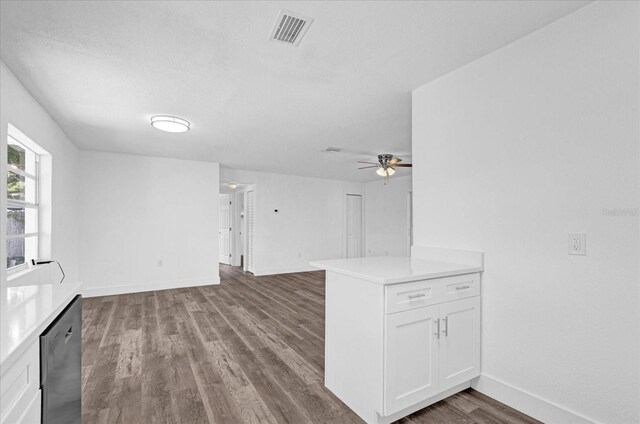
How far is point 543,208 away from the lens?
6.20 feet

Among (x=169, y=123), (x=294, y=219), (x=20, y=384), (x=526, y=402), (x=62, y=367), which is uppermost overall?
(x=169, y=123)

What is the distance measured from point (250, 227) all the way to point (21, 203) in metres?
4.54

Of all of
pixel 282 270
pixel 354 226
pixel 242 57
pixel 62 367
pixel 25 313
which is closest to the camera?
pixel 25 313

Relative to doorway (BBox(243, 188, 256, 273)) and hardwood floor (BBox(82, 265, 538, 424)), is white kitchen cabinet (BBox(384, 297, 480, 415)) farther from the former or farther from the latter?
doorway (BBox(243, 188, 256, 273))

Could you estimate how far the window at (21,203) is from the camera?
294 cm

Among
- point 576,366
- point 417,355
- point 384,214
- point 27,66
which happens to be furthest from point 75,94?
point 384,214

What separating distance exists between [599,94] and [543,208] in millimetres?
666

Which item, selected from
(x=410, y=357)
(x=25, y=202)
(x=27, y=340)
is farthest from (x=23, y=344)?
(x=25, y=202)

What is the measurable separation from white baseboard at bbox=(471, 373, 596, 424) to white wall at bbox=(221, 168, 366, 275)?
218 inches

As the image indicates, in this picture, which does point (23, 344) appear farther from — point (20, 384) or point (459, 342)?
point (459, 342)

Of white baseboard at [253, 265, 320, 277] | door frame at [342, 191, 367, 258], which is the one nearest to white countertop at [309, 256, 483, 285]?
white baseboard at [253, 265, 320, 277]

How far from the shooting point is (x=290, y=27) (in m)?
1.90

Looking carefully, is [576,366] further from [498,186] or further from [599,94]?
[599,94]

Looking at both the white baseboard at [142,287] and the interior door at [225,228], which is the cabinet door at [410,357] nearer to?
the white baseboard at [142,287]
